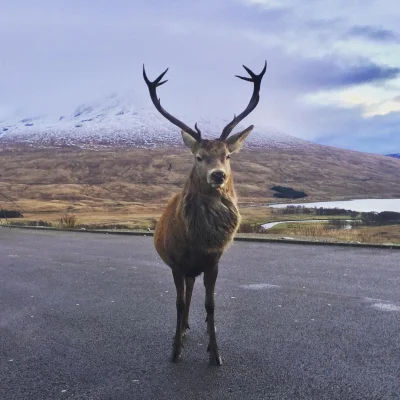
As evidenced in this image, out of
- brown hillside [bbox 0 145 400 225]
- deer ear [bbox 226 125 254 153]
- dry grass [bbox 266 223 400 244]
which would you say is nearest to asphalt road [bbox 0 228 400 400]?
deer ear [bbox 226 125 254 153]

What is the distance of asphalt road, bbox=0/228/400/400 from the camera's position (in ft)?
16.5

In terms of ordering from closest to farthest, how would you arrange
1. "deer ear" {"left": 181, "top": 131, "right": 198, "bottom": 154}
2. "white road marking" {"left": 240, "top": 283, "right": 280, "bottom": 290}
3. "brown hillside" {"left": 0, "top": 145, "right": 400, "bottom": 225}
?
"deer ear" {"left": 181, "top": 131, "right": 198, "bottom": 154}
"white road marking" {"left": 240, "top": 283, "right": 280, "bottom": 290}
"brown hillside" {"left": 0, "top": 145, "right": 400, "bottom": 225}

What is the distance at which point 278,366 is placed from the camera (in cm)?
546

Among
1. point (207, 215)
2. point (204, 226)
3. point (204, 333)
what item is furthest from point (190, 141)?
point (204, 333)

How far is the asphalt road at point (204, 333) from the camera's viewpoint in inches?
197

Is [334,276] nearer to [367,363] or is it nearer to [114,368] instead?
[367,363]

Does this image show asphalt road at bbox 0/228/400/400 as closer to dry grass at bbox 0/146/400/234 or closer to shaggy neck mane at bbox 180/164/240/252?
shaggy neck mane at bbox 180/164/240/252

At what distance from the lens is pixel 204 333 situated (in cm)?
675

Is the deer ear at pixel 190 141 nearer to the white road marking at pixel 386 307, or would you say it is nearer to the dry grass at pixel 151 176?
the white road marking at pixel 386 307

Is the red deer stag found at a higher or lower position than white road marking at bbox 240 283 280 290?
higher

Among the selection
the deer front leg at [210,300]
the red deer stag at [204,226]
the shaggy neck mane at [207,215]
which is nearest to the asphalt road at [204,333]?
the deer front leg at [210,300]

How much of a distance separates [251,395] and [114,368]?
1.66 metres

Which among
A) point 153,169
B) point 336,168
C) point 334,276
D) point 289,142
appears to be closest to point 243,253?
point 334,276

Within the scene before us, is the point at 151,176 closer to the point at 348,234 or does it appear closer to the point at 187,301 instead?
the point at 348,234
